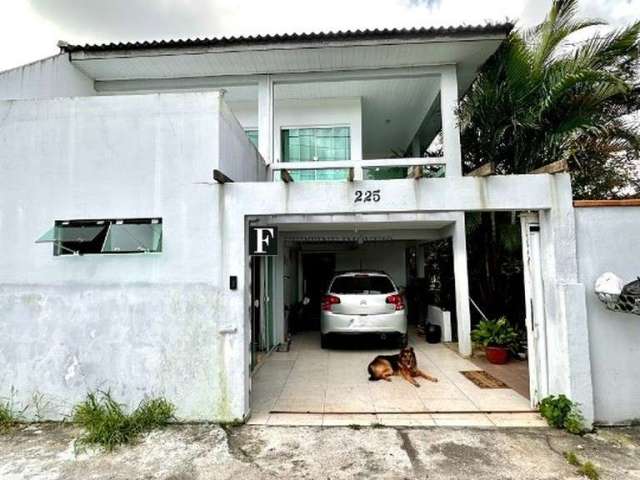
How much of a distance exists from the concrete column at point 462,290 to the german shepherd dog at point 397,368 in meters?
1.94

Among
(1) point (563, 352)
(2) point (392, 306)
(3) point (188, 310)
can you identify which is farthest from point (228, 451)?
(2) point (392, 306)

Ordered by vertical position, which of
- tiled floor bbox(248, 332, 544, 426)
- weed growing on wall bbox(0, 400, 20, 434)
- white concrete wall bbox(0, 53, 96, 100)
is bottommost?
tiled floor bbox(248, 332, 544, 426)

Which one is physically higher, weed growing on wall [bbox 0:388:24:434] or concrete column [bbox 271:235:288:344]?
concrete column [bbox 271:235:288:344]

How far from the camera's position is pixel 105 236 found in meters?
4.65

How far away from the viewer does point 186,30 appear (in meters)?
9.21

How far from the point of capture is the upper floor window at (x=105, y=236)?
461 centimetres

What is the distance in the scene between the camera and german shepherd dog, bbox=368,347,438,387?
6199mm

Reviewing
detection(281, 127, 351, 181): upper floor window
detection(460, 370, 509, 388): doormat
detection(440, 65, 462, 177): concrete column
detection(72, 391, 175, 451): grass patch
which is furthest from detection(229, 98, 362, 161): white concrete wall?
detection(72, 391, 175, 451): grass patch

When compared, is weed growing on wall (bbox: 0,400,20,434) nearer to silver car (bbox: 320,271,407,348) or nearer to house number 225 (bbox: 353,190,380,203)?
house number 225 (bbox: 353,190,380,203)

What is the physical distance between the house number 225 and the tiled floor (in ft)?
8.59

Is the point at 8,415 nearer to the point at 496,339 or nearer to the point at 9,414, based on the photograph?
the point at 9,414

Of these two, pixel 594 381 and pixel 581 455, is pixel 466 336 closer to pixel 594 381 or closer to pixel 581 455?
pixel 594 381

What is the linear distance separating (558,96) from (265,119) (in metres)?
5.58

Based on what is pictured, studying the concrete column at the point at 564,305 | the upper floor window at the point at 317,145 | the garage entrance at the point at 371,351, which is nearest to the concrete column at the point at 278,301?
the garage entrance at the point at 371,351
